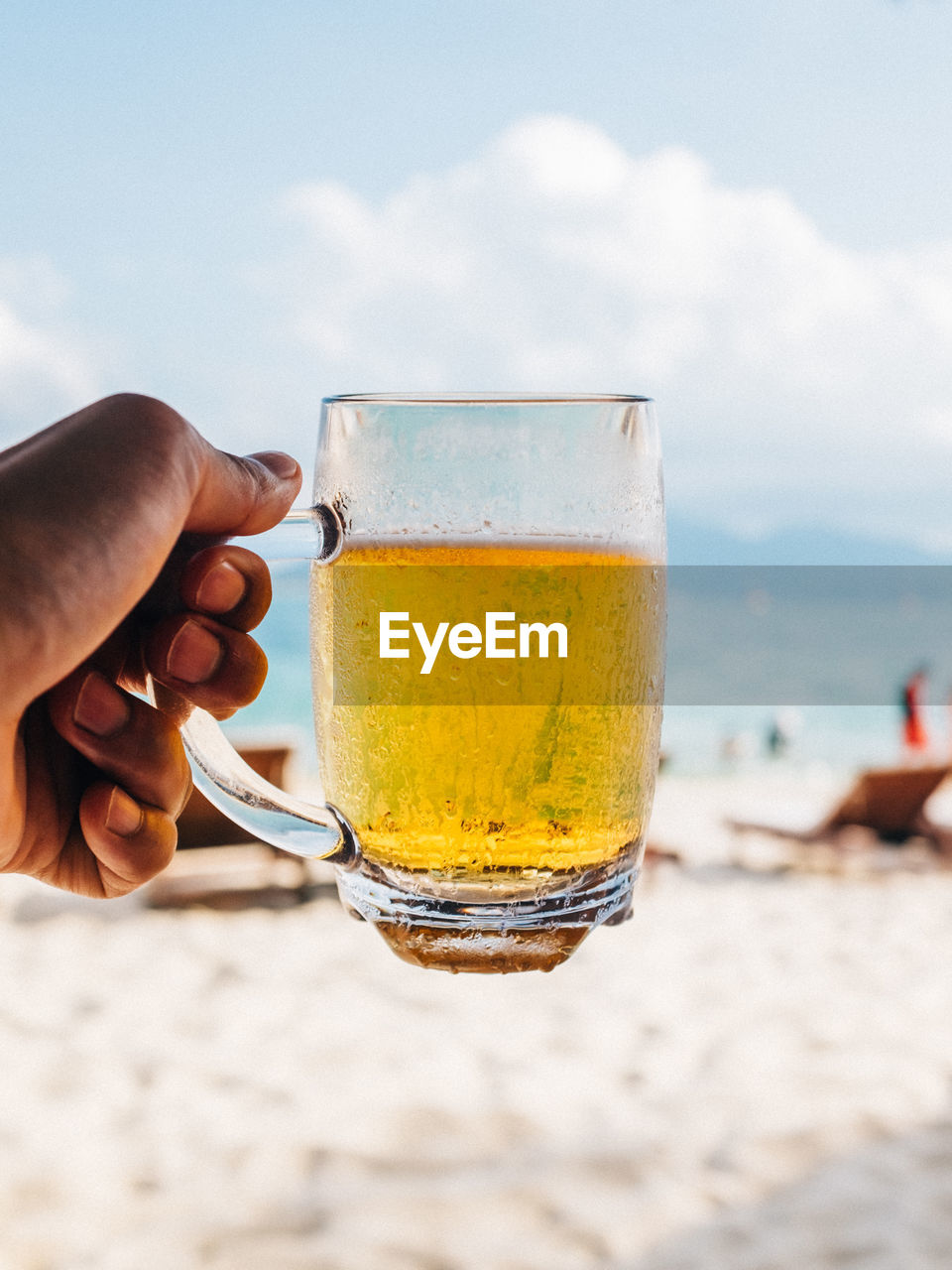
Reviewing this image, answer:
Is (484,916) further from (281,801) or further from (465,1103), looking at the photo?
(465,1103)

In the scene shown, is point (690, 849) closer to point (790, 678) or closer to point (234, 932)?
point (234, 932)

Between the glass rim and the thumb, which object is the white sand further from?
the glass rim

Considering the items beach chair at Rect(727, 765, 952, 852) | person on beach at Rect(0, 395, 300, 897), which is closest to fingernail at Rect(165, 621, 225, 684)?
person on beach at Rect(0, 395, 300, 897)

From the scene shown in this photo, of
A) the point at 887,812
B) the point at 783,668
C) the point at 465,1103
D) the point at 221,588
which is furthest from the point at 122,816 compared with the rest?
the point at 783,668

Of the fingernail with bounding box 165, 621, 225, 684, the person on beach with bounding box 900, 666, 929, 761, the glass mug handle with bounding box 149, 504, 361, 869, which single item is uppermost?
the fingernail with bounding box 165, 621, 225, 684

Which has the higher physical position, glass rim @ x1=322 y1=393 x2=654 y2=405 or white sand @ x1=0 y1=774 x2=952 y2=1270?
glass rim @ x1=322 y1=393 x2=654 y2=405

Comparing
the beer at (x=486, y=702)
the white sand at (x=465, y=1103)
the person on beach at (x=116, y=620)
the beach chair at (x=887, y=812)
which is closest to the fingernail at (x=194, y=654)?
the person on beach at (x=116, y=620)
